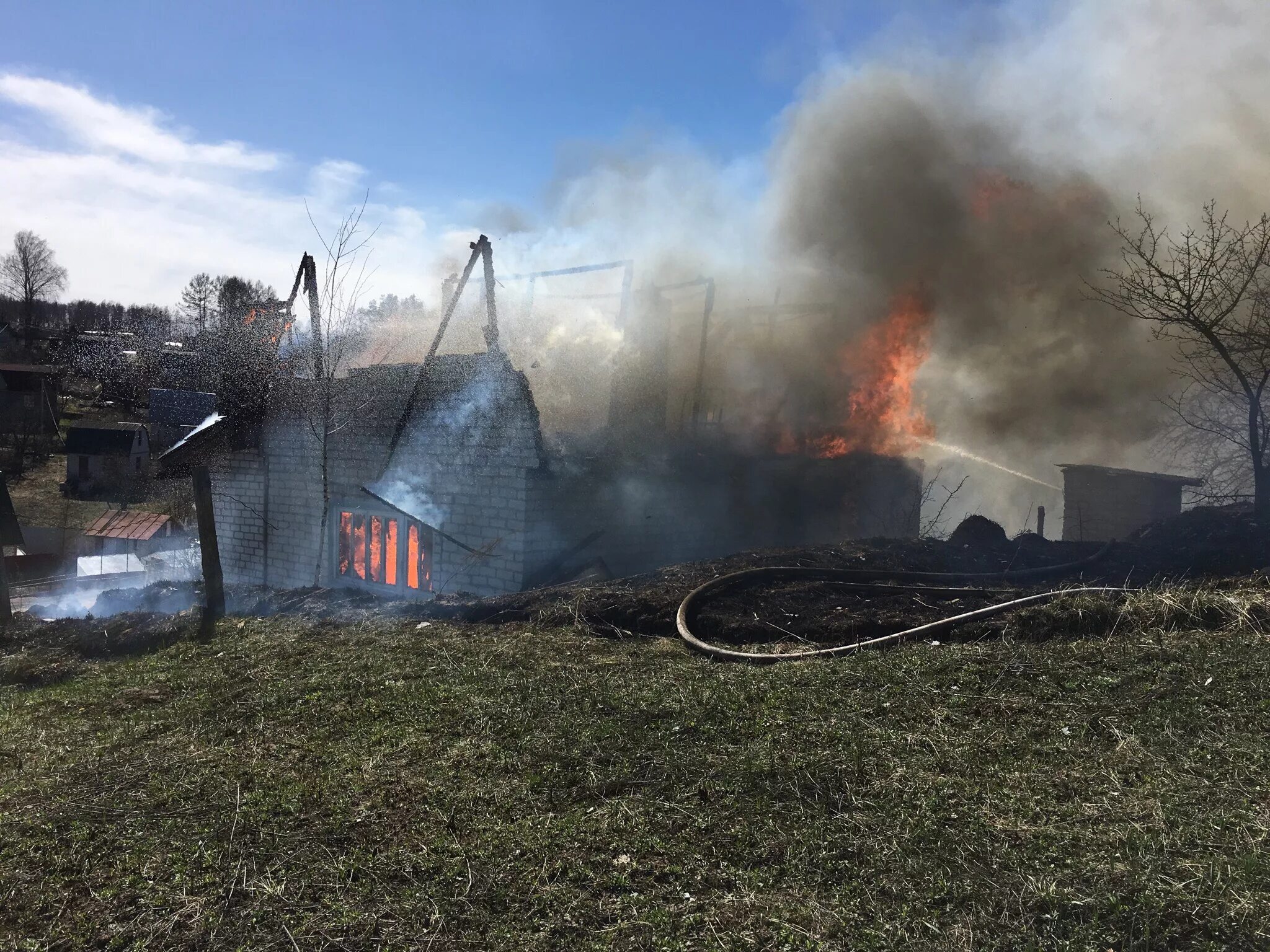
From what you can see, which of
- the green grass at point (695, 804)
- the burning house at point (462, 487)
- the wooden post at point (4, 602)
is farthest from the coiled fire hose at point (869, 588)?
the wooden post at point (4, 602)

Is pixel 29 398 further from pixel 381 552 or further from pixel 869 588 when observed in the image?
pixel 869 588

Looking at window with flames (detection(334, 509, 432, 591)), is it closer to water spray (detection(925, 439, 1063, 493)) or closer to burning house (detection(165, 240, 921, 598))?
burning house (detection(165, 240, 921, 598))

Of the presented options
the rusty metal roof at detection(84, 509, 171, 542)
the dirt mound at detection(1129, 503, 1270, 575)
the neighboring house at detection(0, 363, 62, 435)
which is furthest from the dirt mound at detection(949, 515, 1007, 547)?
the neighboring house at detection(0, 363, 62, 435)

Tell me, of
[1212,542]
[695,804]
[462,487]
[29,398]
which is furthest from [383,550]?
[29,398]

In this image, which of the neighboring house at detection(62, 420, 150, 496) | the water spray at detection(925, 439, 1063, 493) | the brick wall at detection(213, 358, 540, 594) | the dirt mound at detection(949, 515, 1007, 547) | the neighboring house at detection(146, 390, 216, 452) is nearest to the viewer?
the dirt mound at detection(949, 515, 1007, 547)

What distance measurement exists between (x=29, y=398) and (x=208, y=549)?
53870 millimetres

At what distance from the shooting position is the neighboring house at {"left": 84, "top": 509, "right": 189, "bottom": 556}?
25.5m

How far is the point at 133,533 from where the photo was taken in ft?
86.4

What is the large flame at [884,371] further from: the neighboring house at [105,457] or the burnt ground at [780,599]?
the neighboring house at [105,457]

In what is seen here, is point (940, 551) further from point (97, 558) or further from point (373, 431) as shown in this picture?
point (97, 558)

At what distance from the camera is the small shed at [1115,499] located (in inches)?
541

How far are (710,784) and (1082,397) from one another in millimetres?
18216

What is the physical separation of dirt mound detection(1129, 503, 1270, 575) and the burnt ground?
0.02 m

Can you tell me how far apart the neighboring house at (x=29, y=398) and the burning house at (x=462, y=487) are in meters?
38.4
